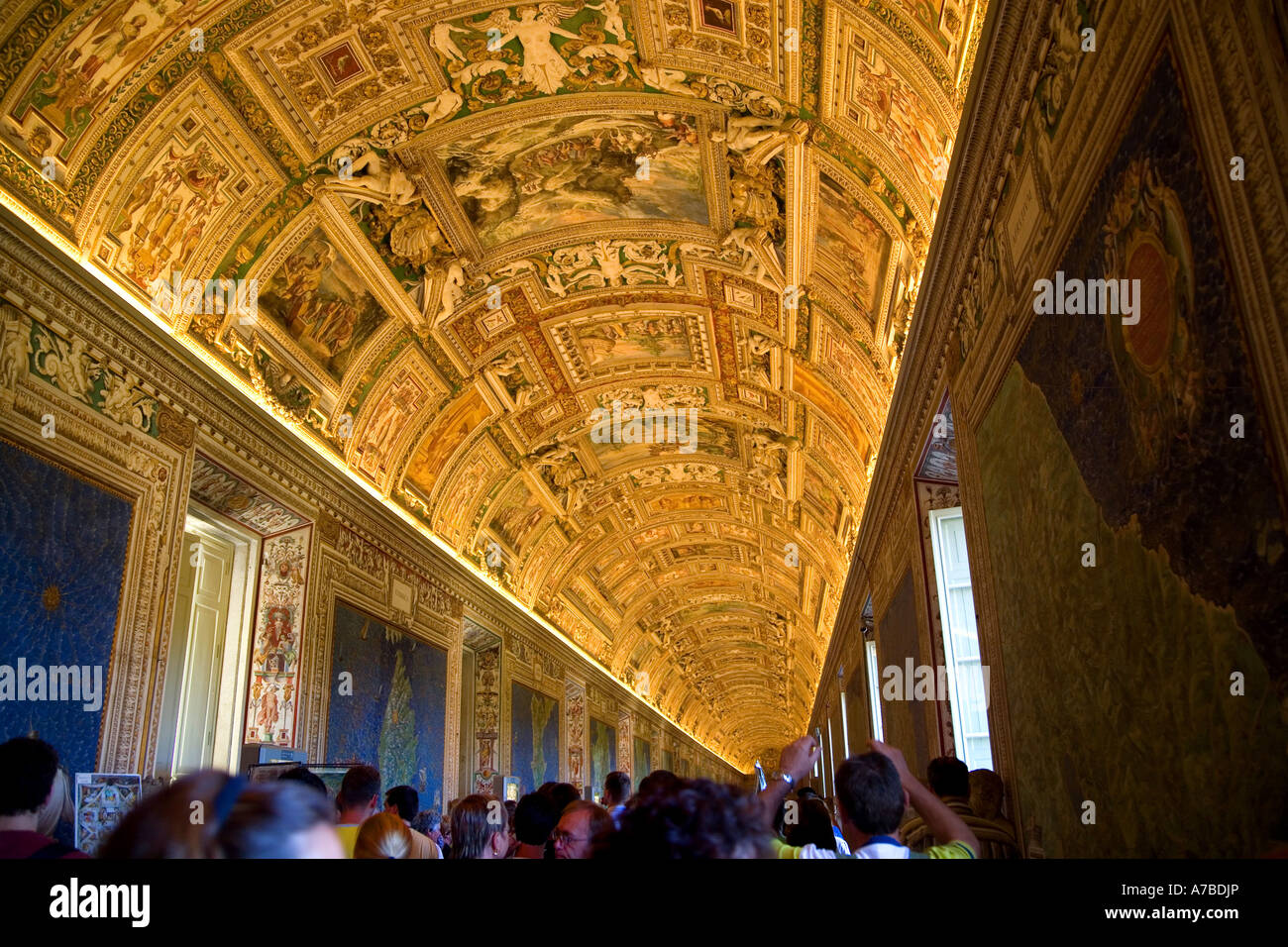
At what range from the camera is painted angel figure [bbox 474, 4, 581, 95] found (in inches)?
400

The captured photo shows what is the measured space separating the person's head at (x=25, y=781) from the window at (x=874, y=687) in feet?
52.7

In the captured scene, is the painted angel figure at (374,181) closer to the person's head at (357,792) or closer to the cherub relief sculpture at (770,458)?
the person's head at (357,792)

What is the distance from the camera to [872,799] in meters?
3.32

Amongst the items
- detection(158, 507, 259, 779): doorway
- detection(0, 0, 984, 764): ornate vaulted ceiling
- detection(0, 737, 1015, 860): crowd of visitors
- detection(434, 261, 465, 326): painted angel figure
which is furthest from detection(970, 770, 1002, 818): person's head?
detection(434, 261, 465, 326): painted angel figure

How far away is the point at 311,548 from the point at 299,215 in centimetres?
446

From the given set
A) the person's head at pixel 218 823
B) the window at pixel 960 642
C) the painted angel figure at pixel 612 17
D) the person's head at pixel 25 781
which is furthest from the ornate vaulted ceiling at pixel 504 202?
the person's head at pixel 218 823

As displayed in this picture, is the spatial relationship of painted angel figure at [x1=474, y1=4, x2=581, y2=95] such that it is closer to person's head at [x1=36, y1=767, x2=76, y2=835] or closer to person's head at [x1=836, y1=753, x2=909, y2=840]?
person's head at [x1=36, y1=767, x2=76, y2=835]

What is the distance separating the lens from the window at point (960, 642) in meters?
10.1

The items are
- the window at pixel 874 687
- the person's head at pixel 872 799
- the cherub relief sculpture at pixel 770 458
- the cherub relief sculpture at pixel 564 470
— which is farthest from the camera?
the cherub relief sculpture at pixel 564 470

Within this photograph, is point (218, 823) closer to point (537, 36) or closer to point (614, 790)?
point (614, 790)

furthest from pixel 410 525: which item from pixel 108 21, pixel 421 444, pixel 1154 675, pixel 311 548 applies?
pixel 1154 675

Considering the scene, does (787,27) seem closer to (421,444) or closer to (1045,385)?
(1045,385)

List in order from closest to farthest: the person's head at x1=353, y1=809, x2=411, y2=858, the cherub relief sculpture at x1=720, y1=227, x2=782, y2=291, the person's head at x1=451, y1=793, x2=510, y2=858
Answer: the person's head at x1=353, y1=809, x2=411, y2=858 → the person's head at x1=451, y1=793, x2=510, y2=858 → the cherub relief sculpture at x1=720, y1=227, x2=782, y2=291

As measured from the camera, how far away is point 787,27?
31.6ft
